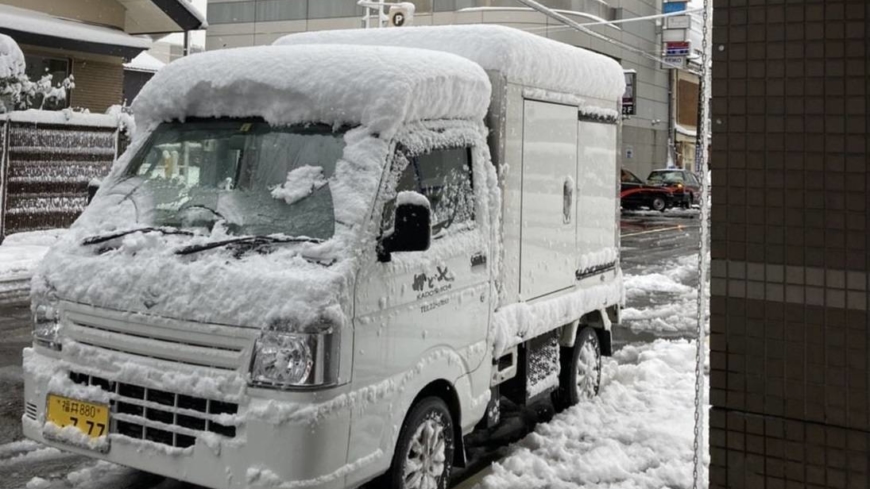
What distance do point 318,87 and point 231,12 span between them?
43.3 meters

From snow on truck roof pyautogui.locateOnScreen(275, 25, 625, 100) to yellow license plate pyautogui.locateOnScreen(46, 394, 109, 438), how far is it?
9.72ft

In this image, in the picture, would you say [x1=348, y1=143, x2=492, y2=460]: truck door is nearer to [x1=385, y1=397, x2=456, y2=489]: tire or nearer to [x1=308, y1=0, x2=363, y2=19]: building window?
[x1=385, y1=397, x2=456, y2=489]: tire

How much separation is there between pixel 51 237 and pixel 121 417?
46.0 feet

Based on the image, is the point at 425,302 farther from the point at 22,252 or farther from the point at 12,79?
the point at 12,79

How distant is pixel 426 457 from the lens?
14.9 ft

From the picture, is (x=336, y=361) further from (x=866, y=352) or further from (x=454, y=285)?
(x=866, y=352)

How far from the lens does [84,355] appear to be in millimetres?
4141

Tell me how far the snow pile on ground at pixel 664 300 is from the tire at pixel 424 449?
6281 millimetres

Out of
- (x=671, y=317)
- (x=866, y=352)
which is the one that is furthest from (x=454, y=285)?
(x=671, y=317)

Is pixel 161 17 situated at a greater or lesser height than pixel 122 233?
greater

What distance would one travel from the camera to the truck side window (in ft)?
14.9

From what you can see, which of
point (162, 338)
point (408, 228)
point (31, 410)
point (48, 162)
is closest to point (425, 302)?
point (408, 228)

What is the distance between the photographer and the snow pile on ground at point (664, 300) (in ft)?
36.2

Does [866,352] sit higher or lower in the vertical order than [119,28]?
lower
